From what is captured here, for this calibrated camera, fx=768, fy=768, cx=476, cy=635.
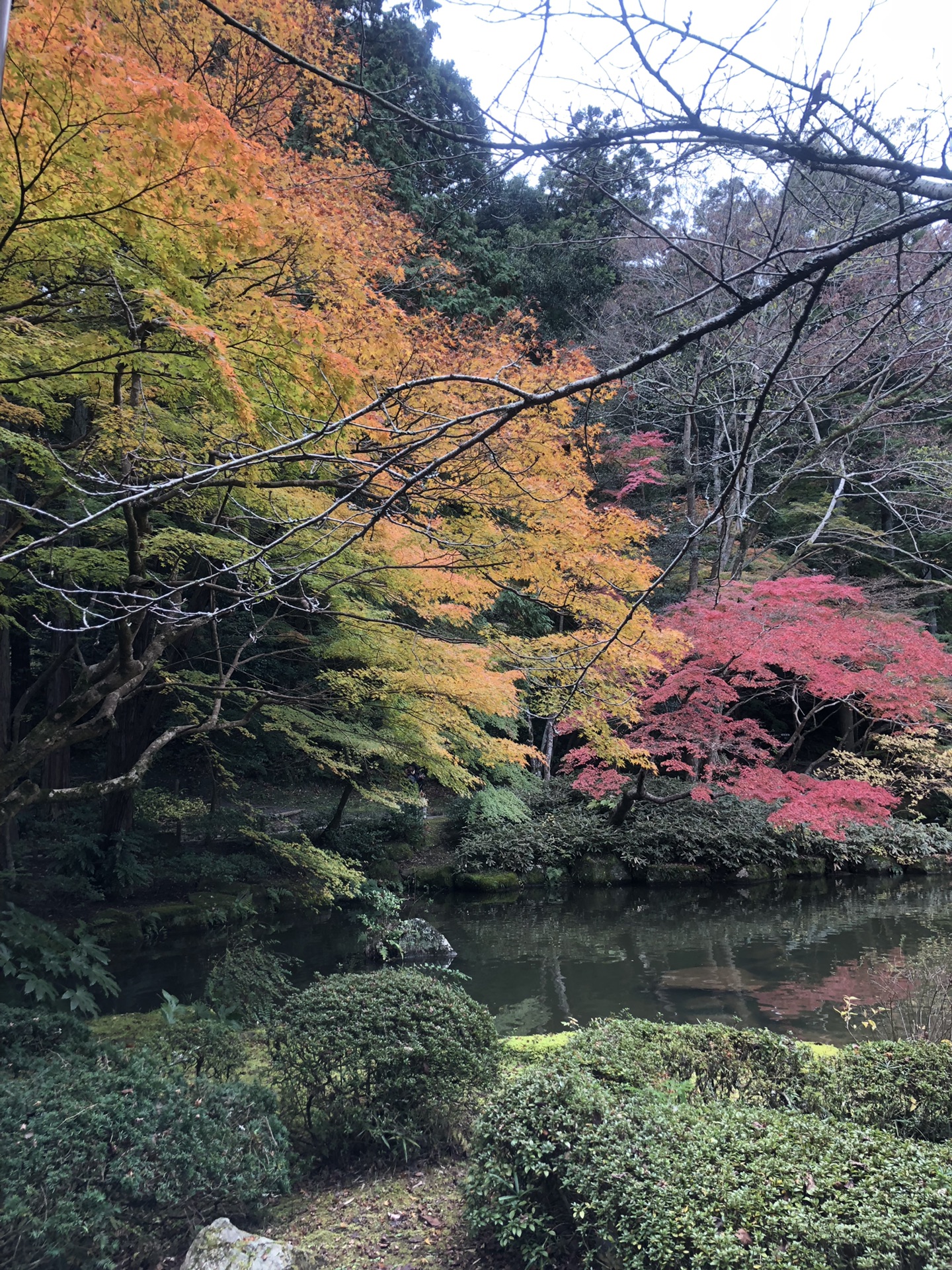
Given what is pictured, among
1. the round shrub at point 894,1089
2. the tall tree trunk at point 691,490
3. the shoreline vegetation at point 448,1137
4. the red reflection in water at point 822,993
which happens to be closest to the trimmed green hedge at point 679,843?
the tall tree trunk at point 691,490

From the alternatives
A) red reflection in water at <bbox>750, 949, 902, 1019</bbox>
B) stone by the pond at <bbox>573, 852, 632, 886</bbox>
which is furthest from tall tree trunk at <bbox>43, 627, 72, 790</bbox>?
red reflection in water at <bbox>750, 949, 902, 1019</bbox>

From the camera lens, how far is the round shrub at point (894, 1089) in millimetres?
3318

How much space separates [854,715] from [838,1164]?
14.9 meters

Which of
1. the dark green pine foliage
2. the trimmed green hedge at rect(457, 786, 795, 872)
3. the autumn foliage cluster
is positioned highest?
the dark green pine foliage

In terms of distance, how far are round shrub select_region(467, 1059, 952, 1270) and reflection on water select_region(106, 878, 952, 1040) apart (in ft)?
11.9

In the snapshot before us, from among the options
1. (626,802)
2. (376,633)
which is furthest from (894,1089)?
(626,802)

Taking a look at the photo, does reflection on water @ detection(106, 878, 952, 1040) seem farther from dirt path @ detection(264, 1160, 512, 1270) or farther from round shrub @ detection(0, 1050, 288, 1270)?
round shrub @ detection(0, 1050, 288, 1270)

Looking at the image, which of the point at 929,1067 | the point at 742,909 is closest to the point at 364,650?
the point at 929,1067

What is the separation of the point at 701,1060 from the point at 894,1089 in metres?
0.86

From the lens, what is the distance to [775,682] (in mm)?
12234

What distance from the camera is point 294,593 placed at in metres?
7.16

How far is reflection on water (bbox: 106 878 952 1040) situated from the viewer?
6992mm

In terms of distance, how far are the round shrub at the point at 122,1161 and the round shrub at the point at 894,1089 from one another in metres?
2.45

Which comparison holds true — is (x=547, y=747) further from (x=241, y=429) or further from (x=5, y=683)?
(x=241, y=429)
